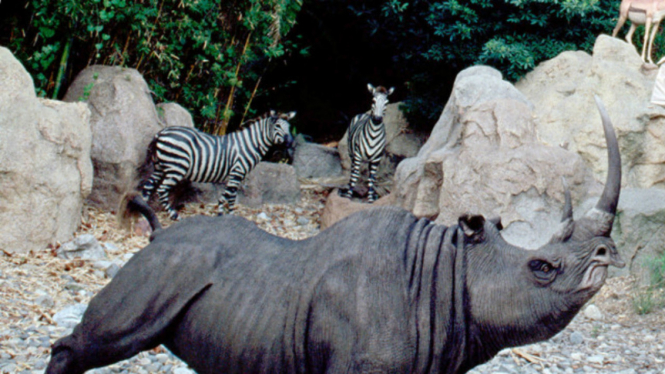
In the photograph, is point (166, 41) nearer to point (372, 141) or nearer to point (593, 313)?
point (372, 141)

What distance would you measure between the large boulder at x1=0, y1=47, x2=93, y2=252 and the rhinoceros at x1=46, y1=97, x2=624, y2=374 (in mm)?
3696

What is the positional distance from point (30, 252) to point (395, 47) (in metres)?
6.28

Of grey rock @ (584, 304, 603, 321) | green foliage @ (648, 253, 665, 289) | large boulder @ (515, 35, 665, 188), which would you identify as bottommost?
grey rock @ (584, 304, 603, 321)

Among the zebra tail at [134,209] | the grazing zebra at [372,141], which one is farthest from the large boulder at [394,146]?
the zebra tail at [134,209]

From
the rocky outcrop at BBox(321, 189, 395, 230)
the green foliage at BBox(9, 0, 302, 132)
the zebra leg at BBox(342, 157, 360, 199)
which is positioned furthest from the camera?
the zebra leg at BBox(342, 157, 360, 199)

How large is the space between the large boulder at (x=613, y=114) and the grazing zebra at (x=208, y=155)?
10.7 feet

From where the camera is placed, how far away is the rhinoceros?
7.53ft

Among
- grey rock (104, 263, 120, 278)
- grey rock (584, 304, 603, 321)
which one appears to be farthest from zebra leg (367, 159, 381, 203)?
grey rock (104, 263, 120, 278)

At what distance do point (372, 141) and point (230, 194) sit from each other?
2256 mm

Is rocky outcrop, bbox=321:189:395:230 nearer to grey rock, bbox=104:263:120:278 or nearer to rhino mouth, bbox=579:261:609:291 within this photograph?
grey rock, bbox=104:263:120:278

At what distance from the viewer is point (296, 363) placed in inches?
95.9

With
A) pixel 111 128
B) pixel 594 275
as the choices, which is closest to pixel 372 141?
pixel 111 128

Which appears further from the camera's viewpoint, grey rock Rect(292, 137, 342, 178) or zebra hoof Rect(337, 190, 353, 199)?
grey rock Rect(292, 137, 342, 178)

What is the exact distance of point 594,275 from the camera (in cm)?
223
